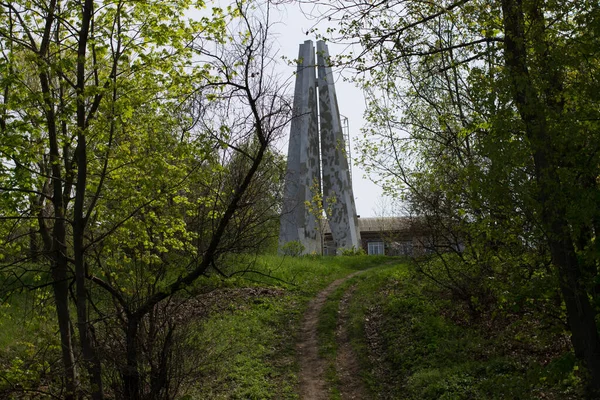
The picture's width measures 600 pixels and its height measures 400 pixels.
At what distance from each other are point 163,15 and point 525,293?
5.88m

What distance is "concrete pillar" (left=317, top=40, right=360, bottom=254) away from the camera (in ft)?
89.4

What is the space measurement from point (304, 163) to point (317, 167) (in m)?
1.48

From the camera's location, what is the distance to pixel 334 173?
27734 mm

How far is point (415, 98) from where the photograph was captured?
14.1m

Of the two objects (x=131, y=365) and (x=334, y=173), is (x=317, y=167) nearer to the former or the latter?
(x=334, y=173)

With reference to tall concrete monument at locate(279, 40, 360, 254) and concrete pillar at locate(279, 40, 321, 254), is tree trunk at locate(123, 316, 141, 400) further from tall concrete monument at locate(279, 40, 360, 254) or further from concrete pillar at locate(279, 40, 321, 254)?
tall concrete monument at locate(279, 40, 360, 254)

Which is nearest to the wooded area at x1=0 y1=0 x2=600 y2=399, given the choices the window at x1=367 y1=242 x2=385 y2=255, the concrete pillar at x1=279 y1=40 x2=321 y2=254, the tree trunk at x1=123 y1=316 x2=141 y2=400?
the tree trunk at x1=123 y1=316 x2=141 y2=400

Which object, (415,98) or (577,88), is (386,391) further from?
(415,98)

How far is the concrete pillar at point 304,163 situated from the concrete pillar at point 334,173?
1.26 ft

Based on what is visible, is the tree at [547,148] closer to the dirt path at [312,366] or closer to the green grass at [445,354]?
the green grass at [445,354]

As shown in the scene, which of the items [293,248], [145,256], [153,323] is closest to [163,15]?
[145,256]

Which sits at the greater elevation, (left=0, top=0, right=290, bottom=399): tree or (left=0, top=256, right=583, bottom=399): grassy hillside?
(left=0, top=0, right=290, bottom=399): tree

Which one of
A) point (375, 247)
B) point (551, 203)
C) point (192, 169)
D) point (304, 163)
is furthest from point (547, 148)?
point (375, 247)

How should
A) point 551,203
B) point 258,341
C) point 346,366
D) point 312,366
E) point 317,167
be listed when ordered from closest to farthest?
point 551,203 → point 346,366 → point 312,366 → point 258,341 → point 317,167
